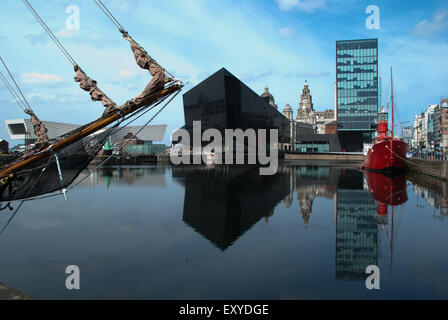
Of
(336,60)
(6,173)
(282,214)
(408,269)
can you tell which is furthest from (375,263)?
(336,60)

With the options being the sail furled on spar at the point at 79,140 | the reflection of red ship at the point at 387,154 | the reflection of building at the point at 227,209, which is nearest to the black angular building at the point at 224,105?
the reflection of red ship at the point at 387,154

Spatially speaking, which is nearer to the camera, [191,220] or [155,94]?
[155,94]

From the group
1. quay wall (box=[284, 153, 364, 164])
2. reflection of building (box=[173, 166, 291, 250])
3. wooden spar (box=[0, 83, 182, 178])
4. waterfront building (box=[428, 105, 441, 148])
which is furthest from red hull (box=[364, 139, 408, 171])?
waterfront building (box=[428, 105, 441, 148])

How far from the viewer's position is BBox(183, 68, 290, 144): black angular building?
270 feet

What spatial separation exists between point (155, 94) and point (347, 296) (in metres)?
9.03

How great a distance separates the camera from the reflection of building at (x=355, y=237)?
9852 millimetres

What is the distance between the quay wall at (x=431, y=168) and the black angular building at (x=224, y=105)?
46.4 m

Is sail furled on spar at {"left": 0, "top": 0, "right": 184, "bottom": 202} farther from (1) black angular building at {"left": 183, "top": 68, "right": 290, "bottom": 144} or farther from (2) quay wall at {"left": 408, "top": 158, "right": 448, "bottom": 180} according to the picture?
(1) black angular building at {"left": 183, "top": 68, "right": 290, "bottom": 144}

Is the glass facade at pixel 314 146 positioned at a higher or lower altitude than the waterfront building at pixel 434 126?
lower

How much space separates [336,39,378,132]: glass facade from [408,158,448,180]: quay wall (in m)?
50.1

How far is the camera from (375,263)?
1037cm

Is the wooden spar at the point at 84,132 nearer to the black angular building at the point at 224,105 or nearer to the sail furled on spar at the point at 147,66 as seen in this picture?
the sail furled on spar at the point at 147,66

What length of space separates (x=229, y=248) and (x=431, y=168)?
32.3m
